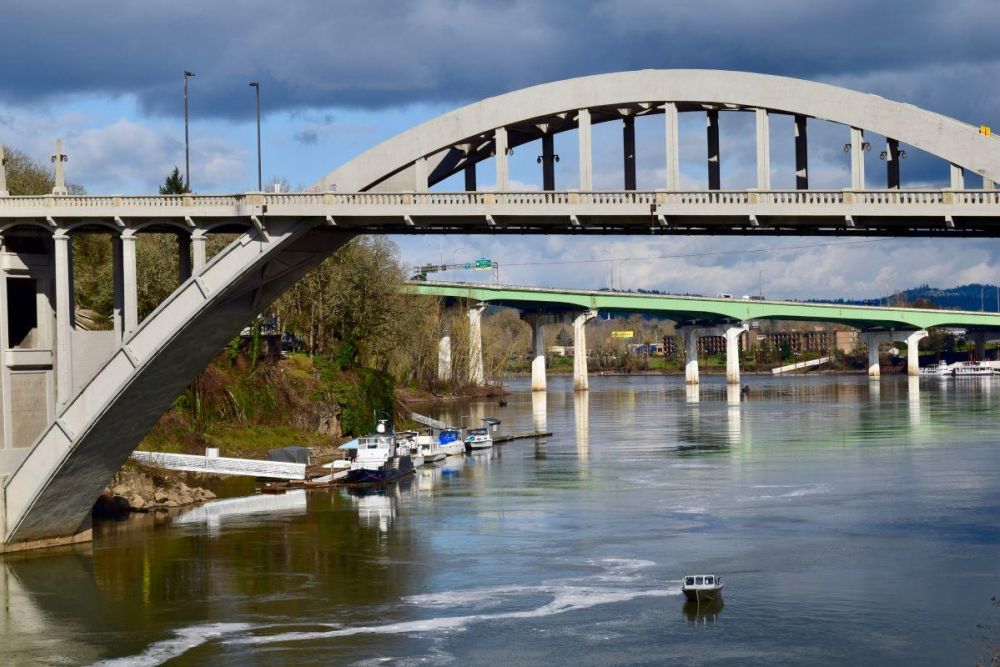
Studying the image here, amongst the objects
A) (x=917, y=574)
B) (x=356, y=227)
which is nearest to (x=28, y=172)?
(x=356, y=227)

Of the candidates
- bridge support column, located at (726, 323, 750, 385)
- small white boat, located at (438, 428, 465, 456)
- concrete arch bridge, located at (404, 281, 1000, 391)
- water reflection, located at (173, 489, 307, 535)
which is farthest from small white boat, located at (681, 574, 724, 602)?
bridge support column, located at (726, 323, 750, 385)

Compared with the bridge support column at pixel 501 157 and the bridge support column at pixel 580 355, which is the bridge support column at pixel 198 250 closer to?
the bridge support column at pixel 501 157

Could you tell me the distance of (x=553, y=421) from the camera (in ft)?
368

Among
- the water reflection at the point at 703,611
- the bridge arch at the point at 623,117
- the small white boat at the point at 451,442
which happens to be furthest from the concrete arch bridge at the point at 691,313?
the water reflection at the point at 703,611

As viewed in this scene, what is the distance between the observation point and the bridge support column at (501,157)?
1668 inches

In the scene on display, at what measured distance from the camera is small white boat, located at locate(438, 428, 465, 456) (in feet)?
273

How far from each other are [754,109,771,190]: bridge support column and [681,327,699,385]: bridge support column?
484 feet

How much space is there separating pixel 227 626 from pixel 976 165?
2385 centimetres

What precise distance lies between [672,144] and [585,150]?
2739 mm

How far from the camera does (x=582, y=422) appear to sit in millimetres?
109938

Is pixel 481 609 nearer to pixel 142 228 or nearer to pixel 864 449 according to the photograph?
pixel 142 228

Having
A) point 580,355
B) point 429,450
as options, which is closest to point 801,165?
point 429,450

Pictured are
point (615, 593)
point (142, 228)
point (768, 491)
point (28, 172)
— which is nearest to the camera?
point (615, 593)

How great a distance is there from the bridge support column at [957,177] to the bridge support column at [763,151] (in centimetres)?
512
